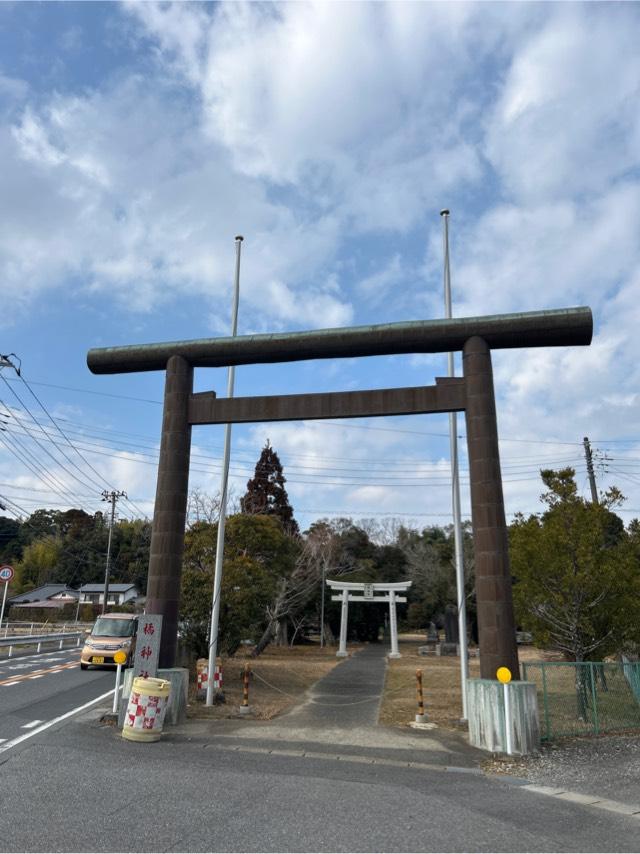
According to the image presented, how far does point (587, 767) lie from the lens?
8.58 m

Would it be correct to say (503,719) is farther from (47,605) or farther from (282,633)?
(47,605)

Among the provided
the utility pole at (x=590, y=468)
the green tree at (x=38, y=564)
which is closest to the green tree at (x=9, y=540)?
the green tree at (x=38, y=564)

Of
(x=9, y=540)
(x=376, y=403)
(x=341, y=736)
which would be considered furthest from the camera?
(x=9, y=540)

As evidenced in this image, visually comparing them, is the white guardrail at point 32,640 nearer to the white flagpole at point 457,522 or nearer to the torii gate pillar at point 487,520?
the white flagpole at point 457,522

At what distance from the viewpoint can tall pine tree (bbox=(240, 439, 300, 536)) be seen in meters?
45.3

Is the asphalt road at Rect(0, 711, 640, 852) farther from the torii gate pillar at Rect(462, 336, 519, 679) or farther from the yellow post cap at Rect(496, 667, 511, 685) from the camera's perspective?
the torii gate pillar at Rect(462, 336, 519, 679)

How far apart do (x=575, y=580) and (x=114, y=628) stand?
1574 centimetres

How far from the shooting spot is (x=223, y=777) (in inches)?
289

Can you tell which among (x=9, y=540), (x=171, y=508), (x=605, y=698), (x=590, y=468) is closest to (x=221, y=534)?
(x=171, y=508)

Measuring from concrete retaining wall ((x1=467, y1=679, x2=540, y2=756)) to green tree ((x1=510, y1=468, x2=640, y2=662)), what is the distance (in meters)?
4.00

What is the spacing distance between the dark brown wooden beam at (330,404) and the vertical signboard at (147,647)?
4.10 metres

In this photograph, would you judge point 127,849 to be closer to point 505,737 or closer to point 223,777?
point 223,777

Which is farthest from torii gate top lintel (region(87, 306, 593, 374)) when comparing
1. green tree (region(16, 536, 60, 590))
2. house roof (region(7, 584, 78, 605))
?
green tree (region(16, 536, 60, 590))

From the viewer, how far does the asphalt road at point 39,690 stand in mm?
10388
